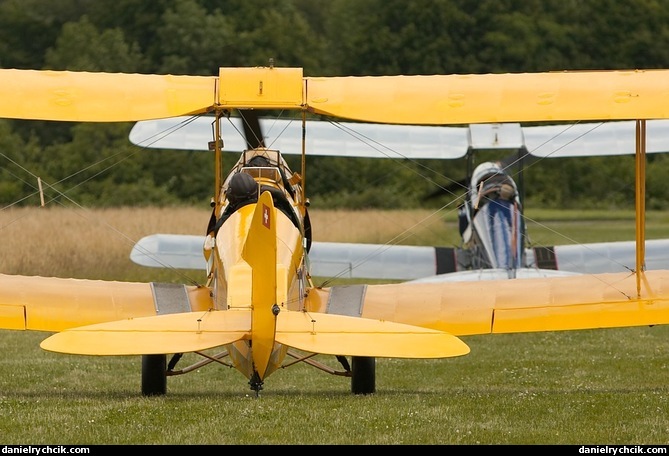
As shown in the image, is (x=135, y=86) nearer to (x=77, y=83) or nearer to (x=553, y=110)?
(x=77, y=83)

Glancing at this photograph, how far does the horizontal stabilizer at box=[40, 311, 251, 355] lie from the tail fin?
4.7 inches

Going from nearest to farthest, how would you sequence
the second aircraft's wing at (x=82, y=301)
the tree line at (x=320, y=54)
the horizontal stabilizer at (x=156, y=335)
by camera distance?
the horizontal stabilizer at (x=156, y=335), the second aircraft's wing at (x=82, y=301), the tree line at (x=320, y=54)

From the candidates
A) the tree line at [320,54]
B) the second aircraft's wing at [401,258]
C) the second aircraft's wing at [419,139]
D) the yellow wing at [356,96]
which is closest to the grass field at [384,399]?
the yellow wing at [356,96]

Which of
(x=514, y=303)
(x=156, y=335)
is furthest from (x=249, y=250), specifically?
(x=514, y=303)

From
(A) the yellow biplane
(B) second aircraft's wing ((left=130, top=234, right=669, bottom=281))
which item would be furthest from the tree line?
(A) the yellow biplane

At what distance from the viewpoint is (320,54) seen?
124 feet

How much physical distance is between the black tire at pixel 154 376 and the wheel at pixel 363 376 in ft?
3.88

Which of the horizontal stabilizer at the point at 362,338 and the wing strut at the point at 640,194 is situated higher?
the wing strut at the point at 640,194

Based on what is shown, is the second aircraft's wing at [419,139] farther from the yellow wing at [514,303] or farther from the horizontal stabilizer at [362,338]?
A: the horizontal stabilizer at [362,338]

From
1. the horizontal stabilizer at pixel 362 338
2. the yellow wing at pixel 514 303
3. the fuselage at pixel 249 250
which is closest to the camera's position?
the horizontal stabilizer at pixel 362 338

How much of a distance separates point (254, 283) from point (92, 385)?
2.97 meters

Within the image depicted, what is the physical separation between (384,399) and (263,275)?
146 centimetres

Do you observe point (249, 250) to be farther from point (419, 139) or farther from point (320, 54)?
point (320, 54)

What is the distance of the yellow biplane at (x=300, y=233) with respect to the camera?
26.4 ft
